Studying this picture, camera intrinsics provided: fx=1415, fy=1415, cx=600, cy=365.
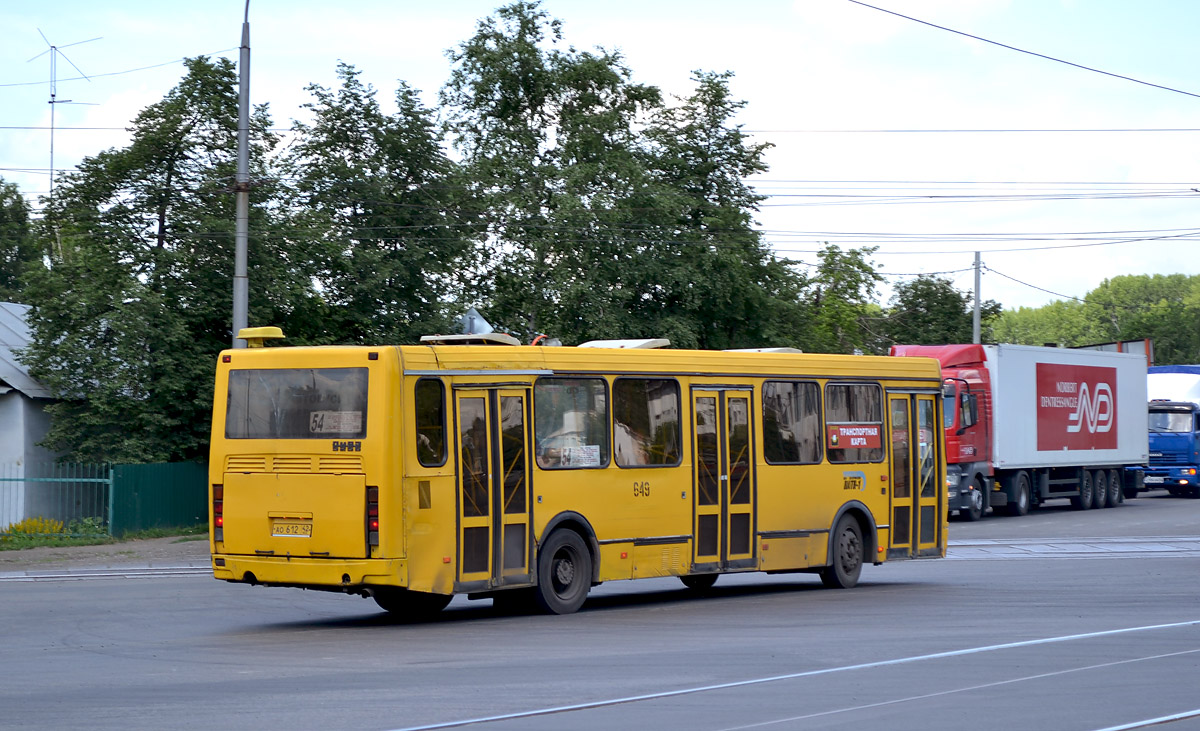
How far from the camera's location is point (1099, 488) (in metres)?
39.4

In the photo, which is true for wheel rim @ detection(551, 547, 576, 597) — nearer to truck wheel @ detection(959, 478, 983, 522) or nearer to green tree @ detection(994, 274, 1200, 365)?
truck wheel @ detection(959, 478, 983, 522)

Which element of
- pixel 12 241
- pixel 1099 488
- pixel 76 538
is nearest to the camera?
pixel 76 538

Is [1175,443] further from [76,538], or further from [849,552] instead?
[76,538]

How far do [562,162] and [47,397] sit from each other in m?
20.1

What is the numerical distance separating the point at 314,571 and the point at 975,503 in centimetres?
2431

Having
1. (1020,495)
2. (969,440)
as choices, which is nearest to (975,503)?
(969,440)

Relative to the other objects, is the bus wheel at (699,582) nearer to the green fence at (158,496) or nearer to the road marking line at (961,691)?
the road marking line at (961,691)

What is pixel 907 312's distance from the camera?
7406cm

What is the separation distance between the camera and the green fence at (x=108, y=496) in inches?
1108

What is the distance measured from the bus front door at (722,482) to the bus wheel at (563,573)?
170 cm

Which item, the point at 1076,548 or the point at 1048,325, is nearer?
the point at 1076,548

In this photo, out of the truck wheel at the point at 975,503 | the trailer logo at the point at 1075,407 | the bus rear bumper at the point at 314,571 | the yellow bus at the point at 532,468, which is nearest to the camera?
the bus rear bumper at the point at 314,571

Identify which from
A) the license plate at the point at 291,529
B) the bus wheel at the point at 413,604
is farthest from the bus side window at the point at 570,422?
the license plate at the point at 291,529

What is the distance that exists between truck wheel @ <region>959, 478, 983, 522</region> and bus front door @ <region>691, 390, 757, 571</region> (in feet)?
62.0
